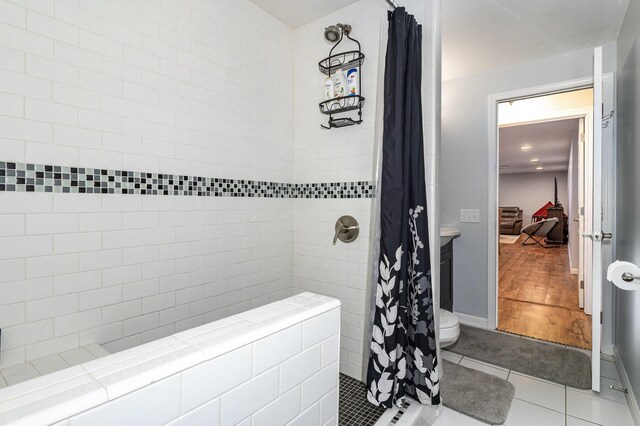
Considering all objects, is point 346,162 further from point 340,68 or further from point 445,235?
point 445,235

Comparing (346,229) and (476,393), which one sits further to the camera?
(346,229)

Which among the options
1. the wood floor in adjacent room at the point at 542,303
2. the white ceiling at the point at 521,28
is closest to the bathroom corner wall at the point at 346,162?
the white ceiling at the point at 521,28

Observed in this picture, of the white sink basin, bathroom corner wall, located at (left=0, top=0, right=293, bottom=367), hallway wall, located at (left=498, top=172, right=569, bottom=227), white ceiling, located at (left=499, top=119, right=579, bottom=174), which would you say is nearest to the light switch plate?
the white sink basin

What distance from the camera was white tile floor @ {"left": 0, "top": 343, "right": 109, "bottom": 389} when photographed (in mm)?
1118

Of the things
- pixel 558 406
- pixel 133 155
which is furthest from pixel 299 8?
pixel 558 406

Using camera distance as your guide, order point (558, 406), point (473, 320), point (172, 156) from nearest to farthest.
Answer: point (172, 156), point (558, 406), point (473, 320)

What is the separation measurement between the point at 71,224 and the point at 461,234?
10.1ft

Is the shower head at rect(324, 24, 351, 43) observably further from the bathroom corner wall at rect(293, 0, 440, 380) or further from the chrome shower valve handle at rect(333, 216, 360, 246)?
the chrome shower valve handle at rect(333, 216, 360, 246)

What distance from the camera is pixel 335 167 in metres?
2.18

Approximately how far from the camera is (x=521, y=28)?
231cm

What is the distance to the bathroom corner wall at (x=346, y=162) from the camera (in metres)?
1.87

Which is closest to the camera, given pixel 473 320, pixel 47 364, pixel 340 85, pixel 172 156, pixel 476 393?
pixel 47 364

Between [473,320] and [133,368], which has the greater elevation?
[133,368]

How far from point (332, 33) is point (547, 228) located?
9965 mm
